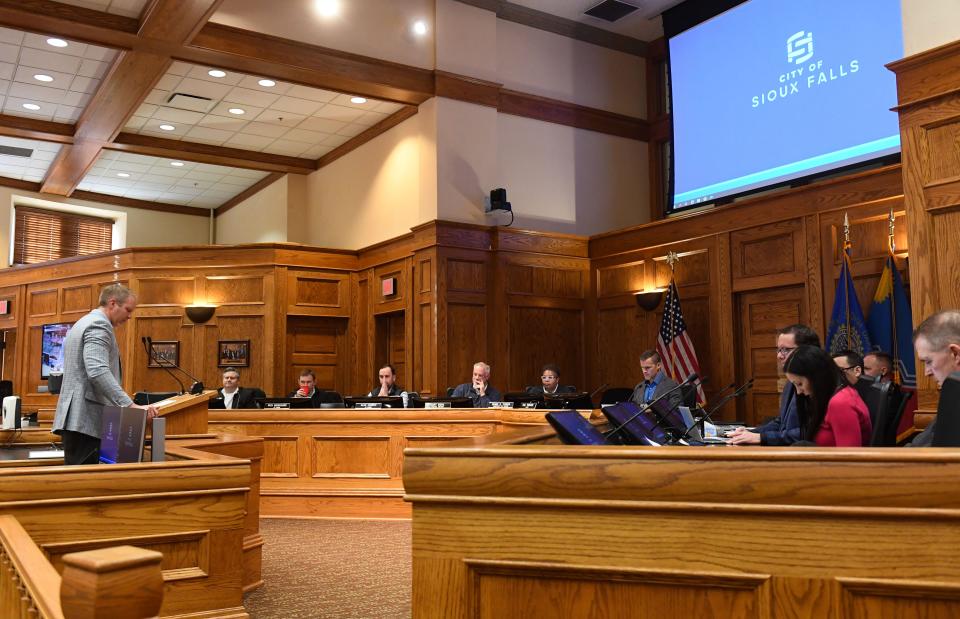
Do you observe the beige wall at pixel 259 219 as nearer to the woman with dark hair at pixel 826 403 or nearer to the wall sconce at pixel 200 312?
the wall sconce at pixel 200 312

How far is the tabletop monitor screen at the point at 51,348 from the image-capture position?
11.1 metres

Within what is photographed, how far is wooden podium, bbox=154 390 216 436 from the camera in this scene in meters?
4.27

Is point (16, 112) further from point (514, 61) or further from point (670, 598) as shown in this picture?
point (670, 598)

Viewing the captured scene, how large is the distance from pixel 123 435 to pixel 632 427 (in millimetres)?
1737

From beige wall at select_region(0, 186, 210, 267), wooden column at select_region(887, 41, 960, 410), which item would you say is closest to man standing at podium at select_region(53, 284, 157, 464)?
wooden column at select_region(887, 41, 960, 410)

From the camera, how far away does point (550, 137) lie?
952 cm

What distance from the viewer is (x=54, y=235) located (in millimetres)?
12422

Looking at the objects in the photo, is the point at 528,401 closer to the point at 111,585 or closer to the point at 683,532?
the point at 683,532

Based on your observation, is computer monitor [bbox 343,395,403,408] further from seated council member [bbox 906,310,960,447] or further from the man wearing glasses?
seated council member [bbox 906,310,960,447]

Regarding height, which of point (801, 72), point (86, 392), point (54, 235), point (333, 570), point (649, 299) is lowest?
point (333, 570)

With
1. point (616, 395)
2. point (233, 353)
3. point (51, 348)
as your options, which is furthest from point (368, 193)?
point (51, 348)

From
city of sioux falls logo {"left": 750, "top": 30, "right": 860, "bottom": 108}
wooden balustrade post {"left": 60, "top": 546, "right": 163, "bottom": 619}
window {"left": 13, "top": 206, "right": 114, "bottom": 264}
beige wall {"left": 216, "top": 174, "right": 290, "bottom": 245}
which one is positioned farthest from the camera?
window {"left": 13, "top": 206, "right": 114, "bottom": 264}

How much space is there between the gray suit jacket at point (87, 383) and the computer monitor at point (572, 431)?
2313 millimetres

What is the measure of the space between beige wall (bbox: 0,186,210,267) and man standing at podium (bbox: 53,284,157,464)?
30.5 ft
